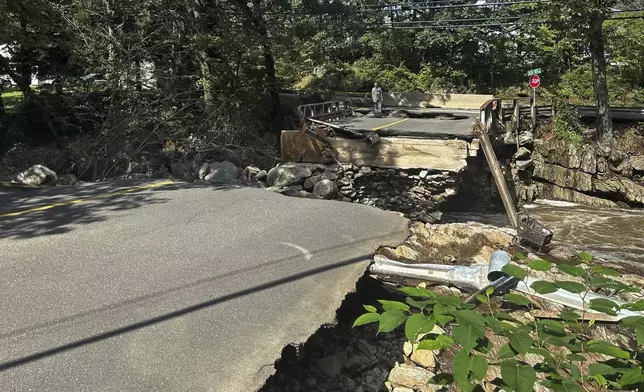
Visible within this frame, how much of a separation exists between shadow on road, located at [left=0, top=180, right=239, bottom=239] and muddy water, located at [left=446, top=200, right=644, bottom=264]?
10.1 meters

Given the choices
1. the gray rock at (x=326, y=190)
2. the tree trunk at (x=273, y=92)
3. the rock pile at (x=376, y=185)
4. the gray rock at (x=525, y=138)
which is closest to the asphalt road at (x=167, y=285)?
the gray rock at (x=326, y=190)

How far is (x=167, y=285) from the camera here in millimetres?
4805

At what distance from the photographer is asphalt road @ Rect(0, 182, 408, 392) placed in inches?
139

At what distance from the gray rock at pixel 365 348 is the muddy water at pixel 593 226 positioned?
30.8ft

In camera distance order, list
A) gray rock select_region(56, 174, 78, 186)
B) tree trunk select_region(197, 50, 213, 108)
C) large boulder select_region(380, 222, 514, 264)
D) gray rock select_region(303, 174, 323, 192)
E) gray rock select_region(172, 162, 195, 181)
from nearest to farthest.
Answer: large boulder select_region(380, 222, 514, 264)
gray rock select_region(56, 174, 78, 186)
gray rock select_region(303, 174, 323, 192)
gray rock select_region(172, 162, 195, 181)
tree trunk select_region(197, 50, 213, 108)

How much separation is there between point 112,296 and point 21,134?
20766 mm

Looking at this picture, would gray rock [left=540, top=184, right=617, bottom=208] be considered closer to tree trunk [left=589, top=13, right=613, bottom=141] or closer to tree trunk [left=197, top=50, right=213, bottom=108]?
tree trunk [left=589, top=13, right=613, bottom=141]

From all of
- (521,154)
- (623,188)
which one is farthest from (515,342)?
(521,154)

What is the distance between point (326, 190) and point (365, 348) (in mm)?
7727

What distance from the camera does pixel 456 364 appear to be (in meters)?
1.73

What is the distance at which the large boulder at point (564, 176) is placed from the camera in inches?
799

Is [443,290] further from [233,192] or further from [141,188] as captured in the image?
[141,188]

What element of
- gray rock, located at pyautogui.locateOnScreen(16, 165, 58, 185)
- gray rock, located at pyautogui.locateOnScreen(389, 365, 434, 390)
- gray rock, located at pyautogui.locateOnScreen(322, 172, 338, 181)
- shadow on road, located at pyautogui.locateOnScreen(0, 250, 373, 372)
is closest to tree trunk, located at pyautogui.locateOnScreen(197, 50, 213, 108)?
gray rock, located at pyautogui.locateOnScreen(322, 172, 338, 181)

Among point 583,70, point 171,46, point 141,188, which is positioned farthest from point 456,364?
point 583,70
